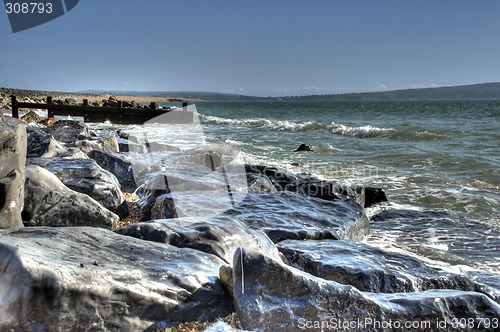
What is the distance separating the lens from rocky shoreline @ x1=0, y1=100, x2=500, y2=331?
78.8 inches

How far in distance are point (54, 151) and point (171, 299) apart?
5.06 meters

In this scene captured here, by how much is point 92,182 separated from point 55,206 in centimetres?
96

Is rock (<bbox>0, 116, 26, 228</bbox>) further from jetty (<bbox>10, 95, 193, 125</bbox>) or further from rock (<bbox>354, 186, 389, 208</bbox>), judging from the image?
jetty (<bbox>10, 95, 193, 125</bbox>)

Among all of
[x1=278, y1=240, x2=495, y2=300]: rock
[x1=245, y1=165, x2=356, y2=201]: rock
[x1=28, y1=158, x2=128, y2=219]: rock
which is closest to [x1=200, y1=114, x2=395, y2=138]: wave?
[x1=245, y1=165, x2=356, y2=201]: rock

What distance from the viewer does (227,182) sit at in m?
5.77

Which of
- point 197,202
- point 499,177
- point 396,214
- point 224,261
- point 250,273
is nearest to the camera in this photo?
point 250,273

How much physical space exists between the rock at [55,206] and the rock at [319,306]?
6.70 feet

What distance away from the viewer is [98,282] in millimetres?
2057

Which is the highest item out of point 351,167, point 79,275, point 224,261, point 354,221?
point 79,275

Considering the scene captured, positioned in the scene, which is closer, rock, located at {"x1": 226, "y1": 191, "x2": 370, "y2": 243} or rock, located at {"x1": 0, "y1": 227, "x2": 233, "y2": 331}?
rock, located at {"x1": 0, "y1": 227, "x2": 233, "y2": 331}

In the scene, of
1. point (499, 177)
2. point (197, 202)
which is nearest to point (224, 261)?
point (197, 202)

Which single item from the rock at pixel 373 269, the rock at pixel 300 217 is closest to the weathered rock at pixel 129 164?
the rock at pixel 300 217

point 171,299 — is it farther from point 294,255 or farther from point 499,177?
point 499,177

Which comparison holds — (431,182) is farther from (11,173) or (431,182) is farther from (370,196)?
(11,173)
